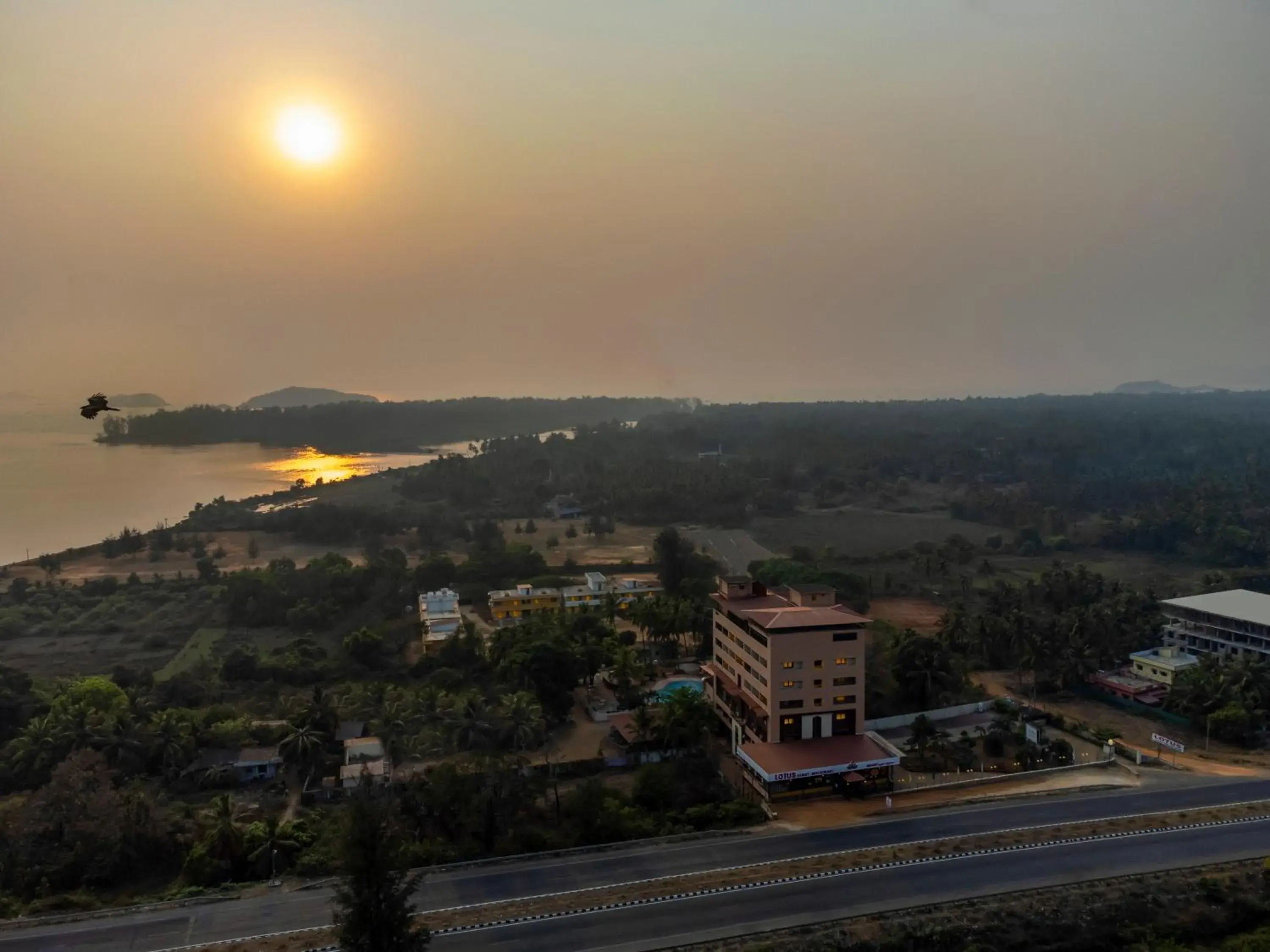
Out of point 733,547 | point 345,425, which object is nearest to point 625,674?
point 733,547

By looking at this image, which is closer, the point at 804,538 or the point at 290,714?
the point at 290,714

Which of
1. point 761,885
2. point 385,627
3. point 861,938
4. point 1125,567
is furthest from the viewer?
point 1125,567

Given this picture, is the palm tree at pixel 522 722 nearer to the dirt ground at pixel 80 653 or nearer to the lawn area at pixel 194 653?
the lawn area at pixel 194 653

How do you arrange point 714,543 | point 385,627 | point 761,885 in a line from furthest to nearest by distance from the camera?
point 714,543
point 385,627
point 761,885

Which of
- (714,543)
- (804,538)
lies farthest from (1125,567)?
(714,543)

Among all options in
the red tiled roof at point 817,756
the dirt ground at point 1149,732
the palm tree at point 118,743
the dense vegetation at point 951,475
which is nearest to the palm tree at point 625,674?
the red tiled roof at point 817,756

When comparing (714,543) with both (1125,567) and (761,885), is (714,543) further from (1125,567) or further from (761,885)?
(761,885)

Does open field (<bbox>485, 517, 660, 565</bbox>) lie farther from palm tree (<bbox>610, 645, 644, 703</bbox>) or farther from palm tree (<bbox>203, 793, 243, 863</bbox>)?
palm tree (<bbox>203, 793, 243, 863</bbox>)
